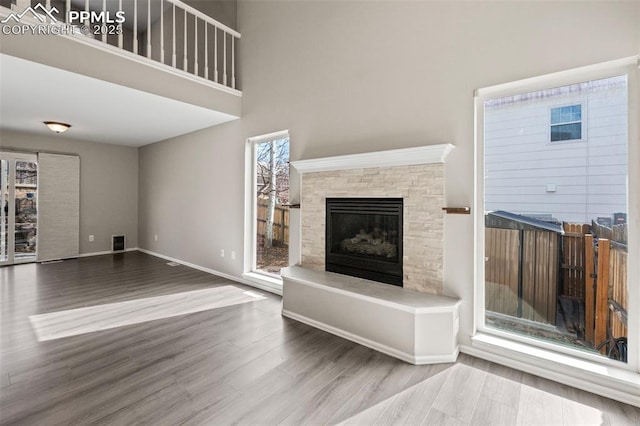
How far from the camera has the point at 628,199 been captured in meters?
2.01

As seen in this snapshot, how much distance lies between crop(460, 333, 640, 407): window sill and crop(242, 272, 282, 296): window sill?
2.40 metres

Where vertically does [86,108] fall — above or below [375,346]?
above

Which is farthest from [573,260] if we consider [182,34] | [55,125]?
[55,125]

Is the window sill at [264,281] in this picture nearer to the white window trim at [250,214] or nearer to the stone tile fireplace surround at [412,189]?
the white window trim at [250,214]

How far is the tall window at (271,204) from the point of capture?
4207 millimetres

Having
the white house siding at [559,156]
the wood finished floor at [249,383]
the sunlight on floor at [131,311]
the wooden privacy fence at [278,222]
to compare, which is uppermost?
the white house siding at [559,156]

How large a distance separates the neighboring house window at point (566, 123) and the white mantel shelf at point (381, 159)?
73 centimetres

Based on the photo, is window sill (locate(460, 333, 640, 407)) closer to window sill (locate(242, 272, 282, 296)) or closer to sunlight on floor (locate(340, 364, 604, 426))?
sunlight on floor (locate(340, 364, 604, 426))

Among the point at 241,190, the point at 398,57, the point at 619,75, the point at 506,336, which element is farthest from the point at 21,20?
the point at 506,336

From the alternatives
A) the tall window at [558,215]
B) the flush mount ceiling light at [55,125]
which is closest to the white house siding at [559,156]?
the tall window at [558,215]

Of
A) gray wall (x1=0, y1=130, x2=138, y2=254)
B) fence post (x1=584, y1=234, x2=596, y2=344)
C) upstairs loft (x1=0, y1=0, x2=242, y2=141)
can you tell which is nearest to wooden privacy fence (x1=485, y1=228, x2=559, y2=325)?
fence post (x1=584, y1=234, x2=596, y2=344)

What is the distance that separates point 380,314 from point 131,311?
2816 mm

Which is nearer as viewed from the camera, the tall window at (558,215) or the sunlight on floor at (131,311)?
the tall window at (558,215)

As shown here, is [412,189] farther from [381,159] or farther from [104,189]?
[104,189]
